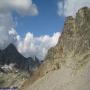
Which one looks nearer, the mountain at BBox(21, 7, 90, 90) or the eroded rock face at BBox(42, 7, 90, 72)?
the mountain at BBox(21, 7, 90, 90)

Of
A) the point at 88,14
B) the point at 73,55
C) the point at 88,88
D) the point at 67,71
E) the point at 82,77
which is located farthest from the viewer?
the point at 88,14

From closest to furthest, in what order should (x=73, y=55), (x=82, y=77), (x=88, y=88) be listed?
1. (x=88, y=88)
2. (x=82, y=77)
3. (x=73, y=55)

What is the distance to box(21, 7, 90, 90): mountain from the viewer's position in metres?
136

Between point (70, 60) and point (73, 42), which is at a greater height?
point (73, 42)

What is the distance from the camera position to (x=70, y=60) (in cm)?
16025

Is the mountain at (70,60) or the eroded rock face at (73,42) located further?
the eroded rock face at (73,42)

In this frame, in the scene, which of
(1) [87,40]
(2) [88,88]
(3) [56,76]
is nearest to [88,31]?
(1) [87,40]

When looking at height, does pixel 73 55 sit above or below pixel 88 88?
above

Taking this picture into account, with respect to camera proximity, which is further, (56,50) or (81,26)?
(56,50)

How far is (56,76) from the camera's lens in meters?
154

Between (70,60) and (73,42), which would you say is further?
(73,42)

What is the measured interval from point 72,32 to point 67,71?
3195 cm

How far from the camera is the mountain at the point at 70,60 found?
5335 inches

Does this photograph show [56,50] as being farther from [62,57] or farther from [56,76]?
[56,76]
